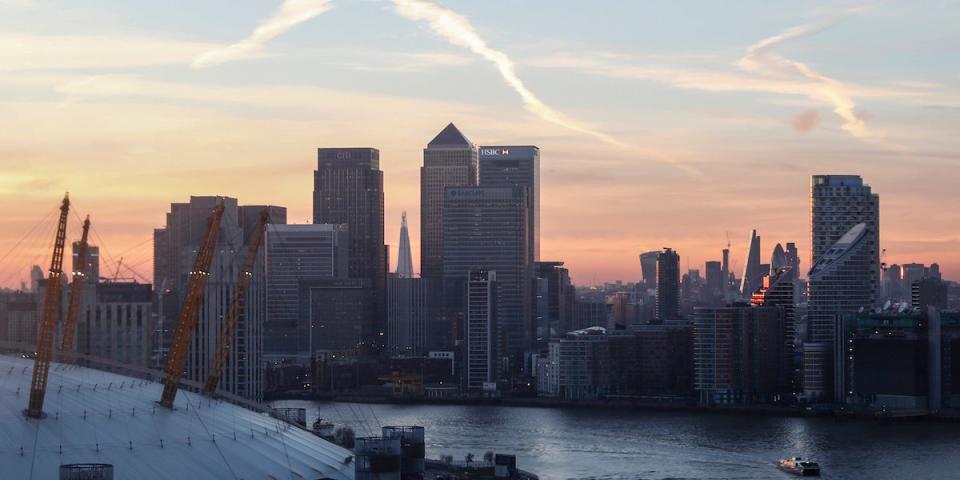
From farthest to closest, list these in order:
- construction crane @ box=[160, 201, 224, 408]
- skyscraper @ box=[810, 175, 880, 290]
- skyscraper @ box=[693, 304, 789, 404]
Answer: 1. skyscraper @ box=[810, 175, 880, 290]
2. skyscraper @ box=[693, 304, 789, 404]
3. construction crane @ box=[160, 201, 224, 408]

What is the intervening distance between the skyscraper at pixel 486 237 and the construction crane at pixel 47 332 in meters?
80.2

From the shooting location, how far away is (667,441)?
56.1 m

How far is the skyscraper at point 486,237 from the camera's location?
114m

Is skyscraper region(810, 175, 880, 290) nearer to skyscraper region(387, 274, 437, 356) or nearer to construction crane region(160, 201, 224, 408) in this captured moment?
skyscraper region(387, 274, 437, 356)

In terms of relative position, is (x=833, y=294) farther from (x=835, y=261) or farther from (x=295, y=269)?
(x=295, y=269)

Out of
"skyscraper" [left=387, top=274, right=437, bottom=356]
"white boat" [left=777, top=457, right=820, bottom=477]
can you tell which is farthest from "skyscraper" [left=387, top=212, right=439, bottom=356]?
"white boat" [left=777, top=457, right=820, bottom=477]

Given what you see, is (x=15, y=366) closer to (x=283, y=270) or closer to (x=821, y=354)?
(x=821, y=354)

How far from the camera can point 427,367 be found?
91.6 meters

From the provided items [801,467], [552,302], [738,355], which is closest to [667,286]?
[552,302]

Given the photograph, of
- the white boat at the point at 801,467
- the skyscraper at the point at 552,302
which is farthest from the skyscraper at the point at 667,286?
the white boat at the point at 801,467

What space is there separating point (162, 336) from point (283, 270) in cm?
2985

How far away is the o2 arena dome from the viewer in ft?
87.6

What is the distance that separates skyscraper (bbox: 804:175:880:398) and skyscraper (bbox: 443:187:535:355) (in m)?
21.2

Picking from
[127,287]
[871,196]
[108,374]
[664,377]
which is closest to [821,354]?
[664,377]
